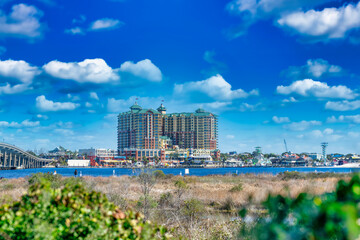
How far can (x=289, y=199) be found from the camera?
3.04m

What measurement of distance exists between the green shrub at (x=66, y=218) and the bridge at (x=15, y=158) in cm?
11716

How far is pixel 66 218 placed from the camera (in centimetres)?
387

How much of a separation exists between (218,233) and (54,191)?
792 centimetres

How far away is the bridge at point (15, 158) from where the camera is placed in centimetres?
11881

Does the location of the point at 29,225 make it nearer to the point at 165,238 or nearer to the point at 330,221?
the point at 165,238

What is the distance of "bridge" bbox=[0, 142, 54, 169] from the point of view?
390 feet

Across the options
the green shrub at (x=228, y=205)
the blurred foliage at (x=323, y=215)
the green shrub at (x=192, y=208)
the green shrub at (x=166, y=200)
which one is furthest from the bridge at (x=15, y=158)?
the blurred foliage at (x=323, y=215)

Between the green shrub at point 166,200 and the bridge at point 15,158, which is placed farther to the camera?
the bridge at point 15,158

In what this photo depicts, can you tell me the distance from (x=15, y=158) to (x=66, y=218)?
141 m

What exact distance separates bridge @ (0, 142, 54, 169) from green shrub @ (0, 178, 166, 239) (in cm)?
11716

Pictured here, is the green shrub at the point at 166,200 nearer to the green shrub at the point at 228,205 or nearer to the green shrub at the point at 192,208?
the green shrub at the point at 228,205

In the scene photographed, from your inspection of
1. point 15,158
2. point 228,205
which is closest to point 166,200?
point 228,205

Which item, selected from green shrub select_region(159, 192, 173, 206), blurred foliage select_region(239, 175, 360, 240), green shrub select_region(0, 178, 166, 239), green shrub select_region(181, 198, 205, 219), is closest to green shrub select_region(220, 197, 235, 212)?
green shrub select_region(159, 192, 173, 206)

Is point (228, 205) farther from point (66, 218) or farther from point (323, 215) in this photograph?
point (323, 215)
